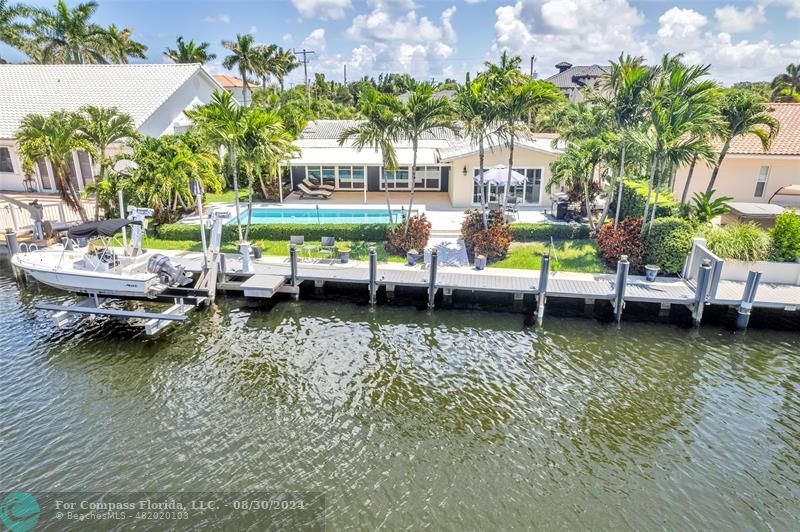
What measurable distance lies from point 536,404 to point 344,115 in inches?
1699

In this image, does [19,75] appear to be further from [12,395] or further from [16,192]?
[12,395]

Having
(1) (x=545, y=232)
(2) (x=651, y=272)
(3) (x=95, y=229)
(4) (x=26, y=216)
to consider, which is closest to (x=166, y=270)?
(3) (x=95, y=229)

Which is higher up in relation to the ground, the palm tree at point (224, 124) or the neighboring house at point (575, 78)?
the neighboring house at point (575, 78)

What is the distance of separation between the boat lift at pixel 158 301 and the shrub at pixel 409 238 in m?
7.00

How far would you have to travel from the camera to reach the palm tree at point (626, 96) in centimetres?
1880

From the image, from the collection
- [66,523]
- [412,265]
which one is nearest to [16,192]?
[412,265]

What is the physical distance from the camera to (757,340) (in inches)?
608

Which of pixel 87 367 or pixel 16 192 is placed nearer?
pixel 87 367

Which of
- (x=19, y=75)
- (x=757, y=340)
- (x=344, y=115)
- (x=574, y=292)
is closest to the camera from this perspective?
(x=757, y=340)

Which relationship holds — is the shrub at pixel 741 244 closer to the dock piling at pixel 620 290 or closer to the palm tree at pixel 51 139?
the dock piling at pixel 620 290

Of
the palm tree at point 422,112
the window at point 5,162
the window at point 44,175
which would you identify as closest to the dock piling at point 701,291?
the palm tree at point 422,112

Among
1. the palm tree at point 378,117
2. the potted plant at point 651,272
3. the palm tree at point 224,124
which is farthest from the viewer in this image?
the palm tree at point 378,117

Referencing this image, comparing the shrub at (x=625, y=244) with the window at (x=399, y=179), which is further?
the window at (x=399, y=179)

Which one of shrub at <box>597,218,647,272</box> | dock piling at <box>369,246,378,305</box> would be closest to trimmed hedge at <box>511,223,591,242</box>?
shrub at <box>597,218,647,272</box>
